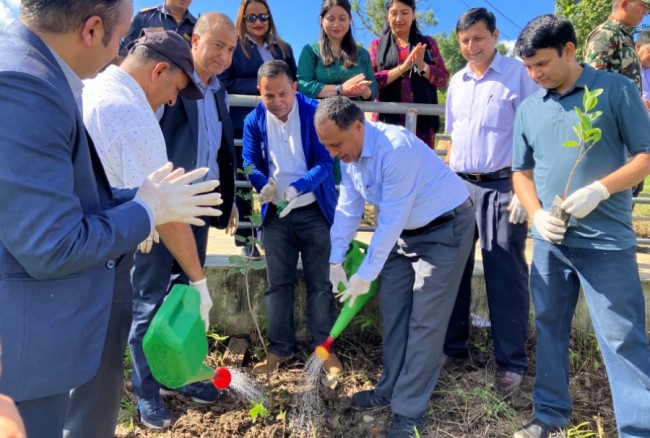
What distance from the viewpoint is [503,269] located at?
10.5 ft

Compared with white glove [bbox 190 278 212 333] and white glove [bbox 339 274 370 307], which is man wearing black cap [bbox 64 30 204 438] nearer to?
white glove [bbox 190 278 212 333]

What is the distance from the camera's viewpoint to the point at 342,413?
10.5 ft

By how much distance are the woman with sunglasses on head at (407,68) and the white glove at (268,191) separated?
1.26m

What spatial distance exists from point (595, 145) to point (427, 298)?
3.74ft

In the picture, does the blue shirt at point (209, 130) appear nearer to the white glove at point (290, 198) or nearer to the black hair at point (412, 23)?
the white glove at point (290, 198)

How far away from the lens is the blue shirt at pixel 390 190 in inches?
110

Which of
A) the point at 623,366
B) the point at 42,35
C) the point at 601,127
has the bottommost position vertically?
the point at 623,366

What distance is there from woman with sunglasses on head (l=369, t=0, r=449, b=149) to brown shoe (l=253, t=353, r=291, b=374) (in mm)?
1950

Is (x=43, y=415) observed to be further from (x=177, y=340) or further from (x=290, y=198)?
(x=290, y=198)

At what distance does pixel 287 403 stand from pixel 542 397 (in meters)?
1.46

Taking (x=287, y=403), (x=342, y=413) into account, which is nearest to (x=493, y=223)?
(x=342, y=413)

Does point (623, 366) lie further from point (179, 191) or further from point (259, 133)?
point (259, 133)

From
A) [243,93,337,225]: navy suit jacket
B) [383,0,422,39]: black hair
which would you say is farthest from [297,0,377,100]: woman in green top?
[243,93,337,225]: navy suit jacket

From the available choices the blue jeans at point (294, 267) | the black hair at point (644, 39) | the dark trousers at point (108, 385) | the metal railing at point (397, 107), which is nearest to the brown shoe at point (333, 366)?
the blue jeans at point (294, 267)
